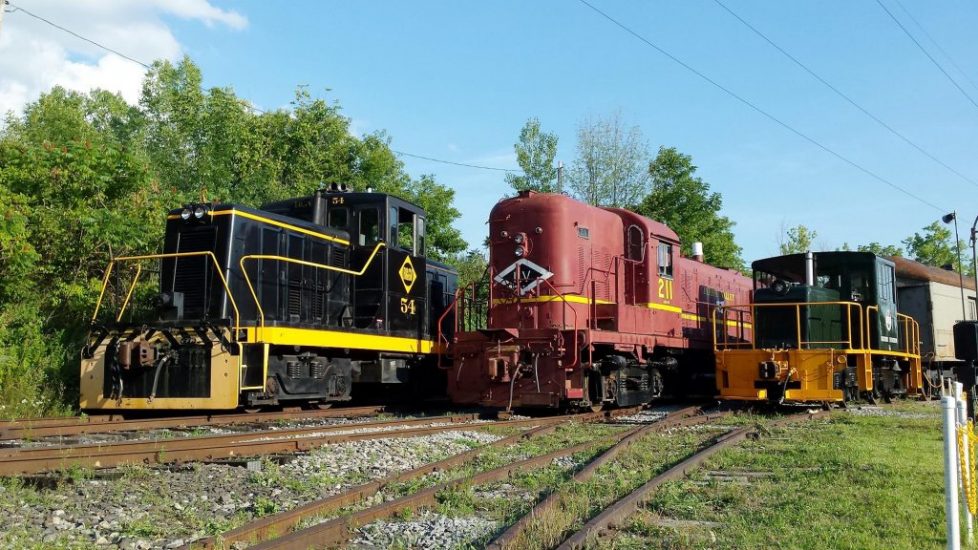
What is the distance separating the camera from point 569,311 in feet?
39.2

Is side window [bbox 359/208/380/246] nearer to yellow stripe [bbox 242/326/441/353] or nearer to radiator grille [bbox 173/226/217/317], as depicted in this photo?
yellow stripe [bbox 242/326/441/353]

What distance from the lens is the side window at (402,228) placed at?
12820 mm

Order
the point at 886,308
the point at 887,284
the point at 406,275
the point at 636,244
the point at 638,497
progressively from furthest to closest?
1. the point at 887,284
2. the point at 886,308
3. the point at 636,244
4. the point at 406,275
5. the point at 638,497

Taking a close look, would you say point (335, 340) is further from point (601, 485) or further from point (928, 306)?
point (928, 306)

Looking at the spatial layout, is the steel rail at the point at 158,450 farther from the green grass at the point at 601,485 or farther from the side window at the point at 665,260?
the side window at the point at 665,260

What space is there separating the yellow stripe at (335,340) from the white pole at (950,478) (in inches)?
327

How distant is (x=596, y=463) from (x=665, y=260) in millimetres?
A: 7565

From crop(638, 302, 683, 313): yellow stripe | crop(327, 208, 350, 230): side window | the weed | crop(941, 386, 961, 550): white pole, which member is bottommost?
the weed

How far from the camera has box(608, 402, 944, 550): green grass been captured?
4375 mm

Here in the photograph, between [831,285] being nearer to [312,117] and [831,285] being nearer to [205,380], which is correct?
[205,380]

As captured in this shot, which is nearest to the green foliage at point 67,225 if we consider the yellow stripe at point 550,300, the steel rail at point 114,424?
the steel rail at point 114,424

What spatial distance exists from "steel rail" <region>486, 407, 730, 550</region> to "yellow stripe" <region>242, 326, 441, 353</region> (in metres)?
4.56

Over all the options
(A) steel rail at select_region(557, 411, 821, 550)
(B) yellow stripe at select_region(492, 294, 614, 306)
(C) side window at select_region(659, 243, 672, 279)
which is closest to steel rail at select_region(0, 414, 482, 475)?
(A) steel rail at select_region(557, 411, 821, 550)

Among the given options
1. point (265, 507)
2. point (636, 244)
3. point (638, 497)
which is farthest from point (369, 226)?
point (638, 497)
